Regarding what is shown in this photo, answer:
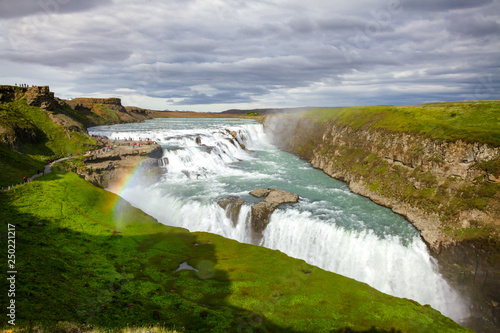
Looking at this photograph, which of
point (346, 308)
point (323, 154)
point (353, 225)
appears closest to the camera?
point (346, 308)

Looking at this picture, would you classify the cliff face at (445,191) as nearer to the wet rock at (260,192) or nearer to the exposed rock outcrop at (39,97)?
the wet rock at (260,192)

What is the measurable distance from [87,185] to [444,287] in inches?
1835

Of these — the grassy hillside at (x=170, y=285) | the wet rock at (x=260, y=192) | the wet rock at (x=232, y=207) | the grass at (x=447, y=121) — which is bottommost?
Result: the grassy hillside at (x=170, y=285)

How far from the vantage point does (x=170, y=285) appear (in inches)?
864

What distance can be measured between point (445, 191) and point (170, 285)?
1326 inches

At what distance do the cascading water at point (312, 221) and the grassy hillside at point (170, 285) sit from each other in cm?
582

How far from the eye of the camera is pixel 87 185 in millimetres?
40938

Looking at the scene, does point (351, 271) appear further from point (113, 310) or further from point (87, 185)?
point (87, 185)

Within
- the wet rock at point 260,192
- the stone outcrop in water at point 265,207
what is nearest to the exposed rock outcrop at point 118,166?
the wet rock at point 260,192

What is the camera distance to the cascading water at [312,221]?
27823 mm

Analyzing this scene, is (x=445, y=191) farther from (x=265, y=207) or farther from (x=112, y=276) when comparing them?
(x=112, y=276)

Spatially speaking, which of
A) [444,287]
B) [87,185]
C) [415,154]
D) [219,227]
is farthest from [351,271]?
[87,185]

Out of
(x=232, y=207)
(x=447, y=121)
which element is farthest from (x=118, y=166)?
(x=447, y=121)

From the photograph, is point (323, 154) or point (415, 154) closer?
point (415, 154)
